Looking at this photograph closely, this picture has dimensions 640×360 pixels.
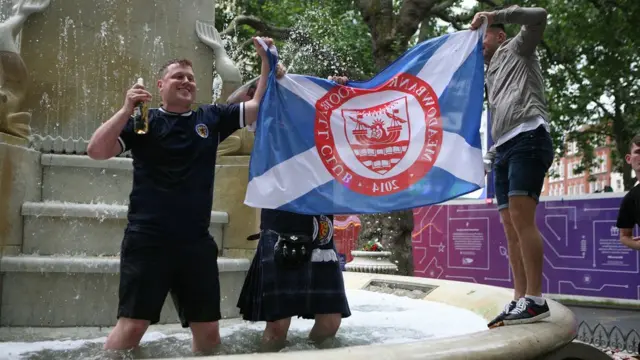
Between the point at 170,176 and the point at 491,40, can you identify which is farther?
the point at 491,40

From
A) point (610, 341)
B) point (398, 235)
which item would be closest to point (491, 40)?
point (610, 341)

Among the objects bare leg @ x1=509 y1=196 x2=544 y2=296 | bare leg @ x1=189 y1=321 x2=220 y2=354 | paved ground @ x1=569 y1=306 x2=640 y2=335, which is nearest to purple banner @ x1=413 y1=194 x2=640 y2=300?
paved ground @ x1=569 y1=306 x2=640 y2=335

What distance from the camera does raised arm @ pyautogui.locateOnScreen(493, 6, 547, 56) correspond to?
3.70m

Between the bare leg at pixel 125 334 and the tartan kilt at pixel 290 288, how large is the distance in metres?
0.91

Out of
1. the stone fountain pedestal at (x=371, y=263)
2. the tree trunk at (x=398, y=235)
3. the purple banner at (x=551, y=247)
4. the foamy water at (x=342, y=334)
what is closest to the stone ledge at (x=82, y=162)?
the foamy water at (x=342, y=334)

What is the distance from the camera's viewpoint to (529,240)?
3.72 m

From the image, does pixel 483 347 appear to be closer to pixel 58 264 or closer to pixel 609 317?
pixel 58 264

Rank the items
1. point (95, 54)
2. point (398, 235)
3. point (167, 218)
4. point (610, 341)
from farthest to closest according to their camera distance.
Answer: point (398, 235)
point (610, 341)
point (95, 54)
point (167, 218)

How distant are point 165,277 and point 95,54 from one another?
2.90 metres

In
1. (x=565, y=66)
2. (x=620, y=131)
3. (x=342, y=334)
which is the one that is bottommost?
(x=342, y=334)

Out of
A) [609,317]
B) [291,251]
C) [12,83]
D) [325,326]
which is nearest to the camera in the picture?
[291,251]

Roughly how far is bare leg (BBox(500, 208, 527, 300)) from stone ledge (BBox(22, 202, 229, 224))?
2.59m

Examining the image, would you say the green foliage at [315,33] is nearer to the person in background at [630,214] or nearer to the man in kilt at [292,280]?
the person in background at [630,214]

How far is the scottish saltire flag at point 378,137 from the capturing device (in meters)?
3.97
